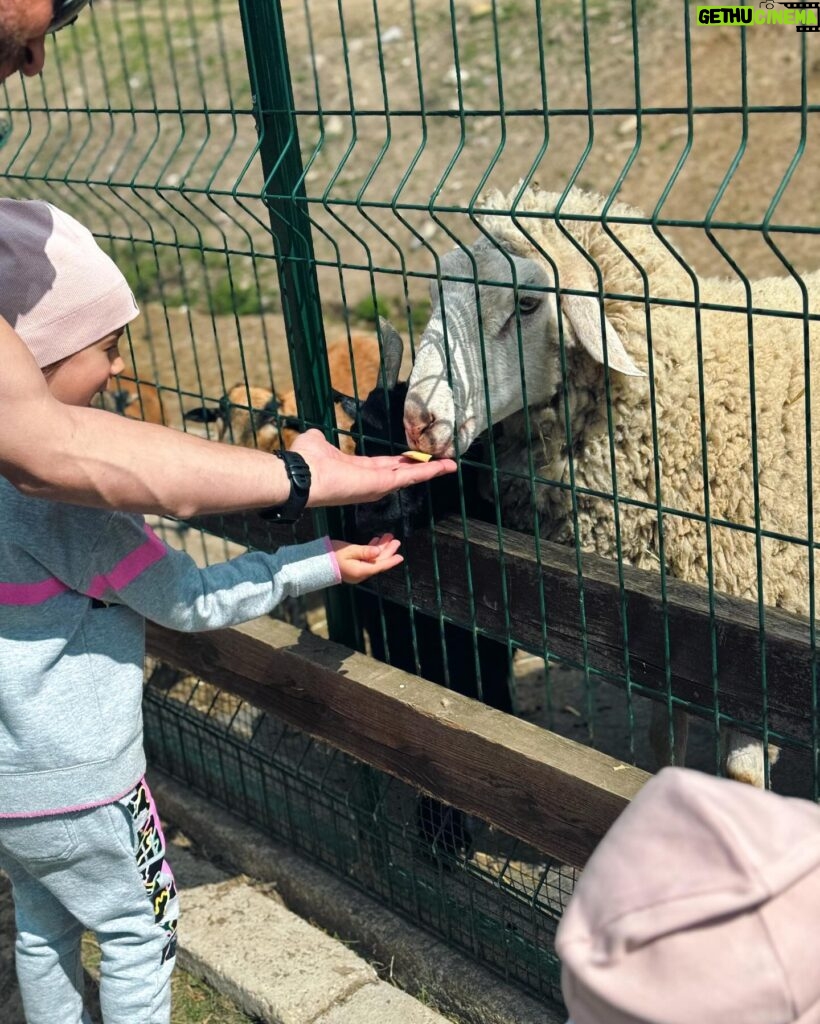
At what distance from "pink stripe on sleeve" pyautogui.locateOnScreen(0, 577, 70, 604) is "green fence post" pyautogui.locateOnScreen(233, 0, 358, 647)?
99 centimetres

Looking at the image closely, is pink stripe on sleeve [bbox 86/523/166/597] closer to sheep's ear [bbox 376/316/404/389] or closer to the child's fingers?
the child's fingers

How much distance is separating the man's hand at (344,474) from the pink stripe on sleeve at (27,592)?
1.60ft

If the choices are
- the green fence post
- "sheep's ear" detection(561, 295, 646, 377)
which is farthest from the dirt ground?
"sheep's ear" detection(561, 295, 646, 377)

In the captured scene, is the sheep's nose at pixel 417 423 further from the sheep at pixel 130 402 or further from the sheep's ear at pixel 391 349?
the sheep at pixel 130 402

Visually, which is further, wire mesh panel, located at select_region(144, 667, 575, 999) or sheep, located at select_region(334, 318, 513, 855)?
wire mesh panel, located at select_region(144, 667, 575, 999)

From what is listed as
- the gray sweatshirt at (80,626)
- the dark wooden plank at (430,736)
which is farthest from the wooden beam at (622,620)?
the gray sweatshirt at (80,626)

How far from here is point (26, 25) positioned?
180cm

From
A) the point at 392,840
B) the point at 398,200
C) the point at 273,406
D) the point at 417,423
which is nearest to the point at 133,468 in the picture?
the point at 417,423

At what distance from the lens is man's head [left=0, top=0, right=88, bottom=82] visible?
5.84 ft

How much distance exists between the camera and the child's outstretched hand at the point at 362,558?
8.05 feet

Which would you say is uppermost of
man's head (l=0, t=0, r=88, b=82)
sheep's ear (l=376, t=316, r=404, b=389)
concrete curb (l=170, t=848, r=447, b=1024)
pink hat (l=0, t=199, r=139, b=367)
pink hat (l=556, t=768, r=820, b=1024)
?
man's head (l=0, t=0, r=88, b=82)

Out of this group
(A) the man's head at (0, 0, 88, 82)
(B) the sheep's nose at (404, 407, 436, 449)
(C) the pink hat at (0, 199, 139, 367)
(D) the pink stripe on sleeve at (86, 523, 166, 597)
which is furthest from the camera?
(B) the sheep's nose at (404, 407, 436, 449)

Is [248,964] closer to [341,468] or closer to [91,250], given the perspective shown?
[341,468]

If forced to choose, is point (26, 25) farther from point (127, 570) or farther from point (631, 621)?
point (631, 621)
